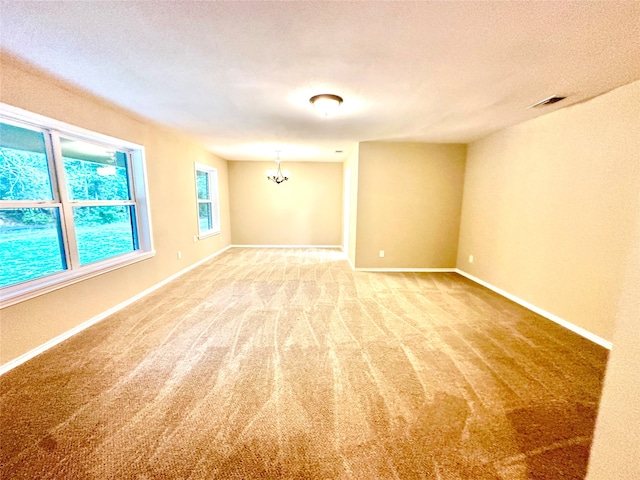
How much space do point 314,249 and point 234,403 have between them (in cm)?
522

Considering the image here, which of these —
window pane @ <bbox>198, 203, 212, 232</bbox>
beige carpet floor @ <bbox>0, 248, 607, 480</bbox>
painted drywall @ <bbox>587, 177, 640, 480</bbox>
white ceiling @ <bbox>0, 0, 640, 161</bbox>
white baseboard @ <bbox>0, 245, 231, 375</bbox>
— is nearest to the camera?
painted drywall @ <bbox>587, 177, 640, 480</bbox>

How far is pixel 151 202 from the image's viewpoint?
11.6 feet

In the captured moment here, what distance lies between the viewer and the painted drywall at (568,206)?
7.22ft

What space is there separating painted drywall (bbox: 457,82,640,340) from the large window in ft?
16.6

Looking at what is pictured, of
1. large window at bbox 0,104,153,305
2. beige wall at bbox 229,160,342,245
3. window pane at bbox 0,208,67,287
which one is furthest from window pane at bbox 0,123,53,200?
beige wall at bbox 229,160,342,245

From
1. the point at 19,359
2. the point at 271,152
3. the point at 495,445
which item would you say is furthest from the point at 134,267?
the point at 495,445

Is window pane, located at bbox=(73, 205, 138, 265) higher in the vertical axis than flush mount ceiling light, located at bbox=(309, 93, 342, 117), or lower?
lower

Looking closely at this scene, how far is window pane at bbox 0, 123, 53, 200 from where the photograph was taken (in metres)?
1.98

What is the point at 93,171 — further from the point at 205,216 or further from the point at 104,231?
the point at 205,216

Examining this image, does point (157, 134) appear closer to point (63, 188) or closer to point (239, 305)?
point (63, 188)

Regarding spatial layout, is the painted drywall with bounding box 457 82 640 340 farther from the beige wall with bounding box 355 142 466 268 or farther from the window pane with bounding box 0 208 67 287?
the window pane with bounding box 0 208 67 287

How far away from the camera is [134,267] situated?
3.22 m

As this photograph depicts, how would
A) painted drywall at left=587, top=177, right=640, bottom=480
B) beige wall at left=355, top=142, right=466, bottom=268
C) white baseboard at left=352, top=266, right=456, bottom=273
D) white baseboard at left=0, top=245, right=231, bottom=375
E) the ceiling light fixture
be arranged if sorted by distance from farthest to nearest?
the ceiling light fixture, white baseboard at left=352, top=266, right=456, bottom=273, beige wall at left=355, top=142, right=466, bottom=268, white baseboard at left=0, top=245, right=231, bottom=375, painted drywall at left=587, top=177, right=640, bottom=480

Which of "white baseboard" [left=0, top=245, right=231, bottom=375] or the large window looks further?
the large window
